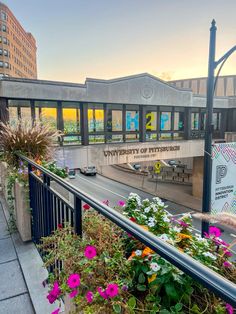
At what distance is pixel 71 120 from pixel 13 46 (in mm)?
49398

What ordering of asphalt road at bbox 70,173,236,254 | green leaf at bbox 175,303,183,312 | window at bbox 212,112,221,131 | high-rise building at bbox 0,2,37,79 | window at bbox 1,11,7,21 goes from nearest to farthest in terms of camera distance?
green leaf at bbox 175,303,183,312, asphalt road at bbox 70,173,236,254, window at bbox 212,112,221,131, window at bbox 1,11,7,21, high-rise building at bbox 0,2,37,79

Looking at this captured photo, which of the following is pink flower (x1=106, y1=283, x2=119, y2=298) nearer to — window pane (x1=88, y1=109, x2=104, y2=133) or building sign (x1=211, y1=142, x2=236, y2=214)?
building sign (x1=211, y1=142, x2=236, y2=214)

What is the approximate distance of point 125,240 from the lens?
146 cm

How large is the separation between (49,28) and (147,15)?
23.1 feet

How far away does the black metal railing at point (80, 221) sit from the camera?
2.06ft

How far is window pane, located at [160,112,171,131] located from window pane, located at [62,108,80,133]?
233 inches

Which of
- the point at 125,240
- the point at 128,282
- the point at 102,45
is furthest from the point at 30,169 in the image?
the point at 102,45

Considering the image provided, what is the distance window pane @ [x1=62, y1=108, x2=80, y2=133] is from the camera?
11.6 meters

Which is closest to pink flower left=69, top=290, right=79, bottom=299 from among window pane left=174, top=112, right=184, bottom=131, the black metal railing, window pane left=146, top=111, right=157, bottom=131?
Result: the black metal railing

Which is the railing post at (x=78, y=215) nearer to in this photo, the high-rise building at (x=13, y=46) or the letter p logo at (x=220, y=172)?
the letter p logo at (x=220, y=172)

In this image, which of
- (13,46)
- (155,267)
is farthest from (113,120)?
(13,46)

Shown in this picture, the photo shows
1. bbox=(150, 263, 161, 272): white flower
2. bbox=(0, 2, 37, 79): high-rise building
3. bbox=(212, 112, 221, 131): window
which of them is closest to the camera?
bbox=(150, 263, 161, 272): white flower

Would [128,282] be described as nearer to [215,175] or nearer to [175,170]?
[215,175]

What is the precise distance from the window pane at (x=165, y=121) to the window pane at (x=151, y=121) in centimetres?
63
